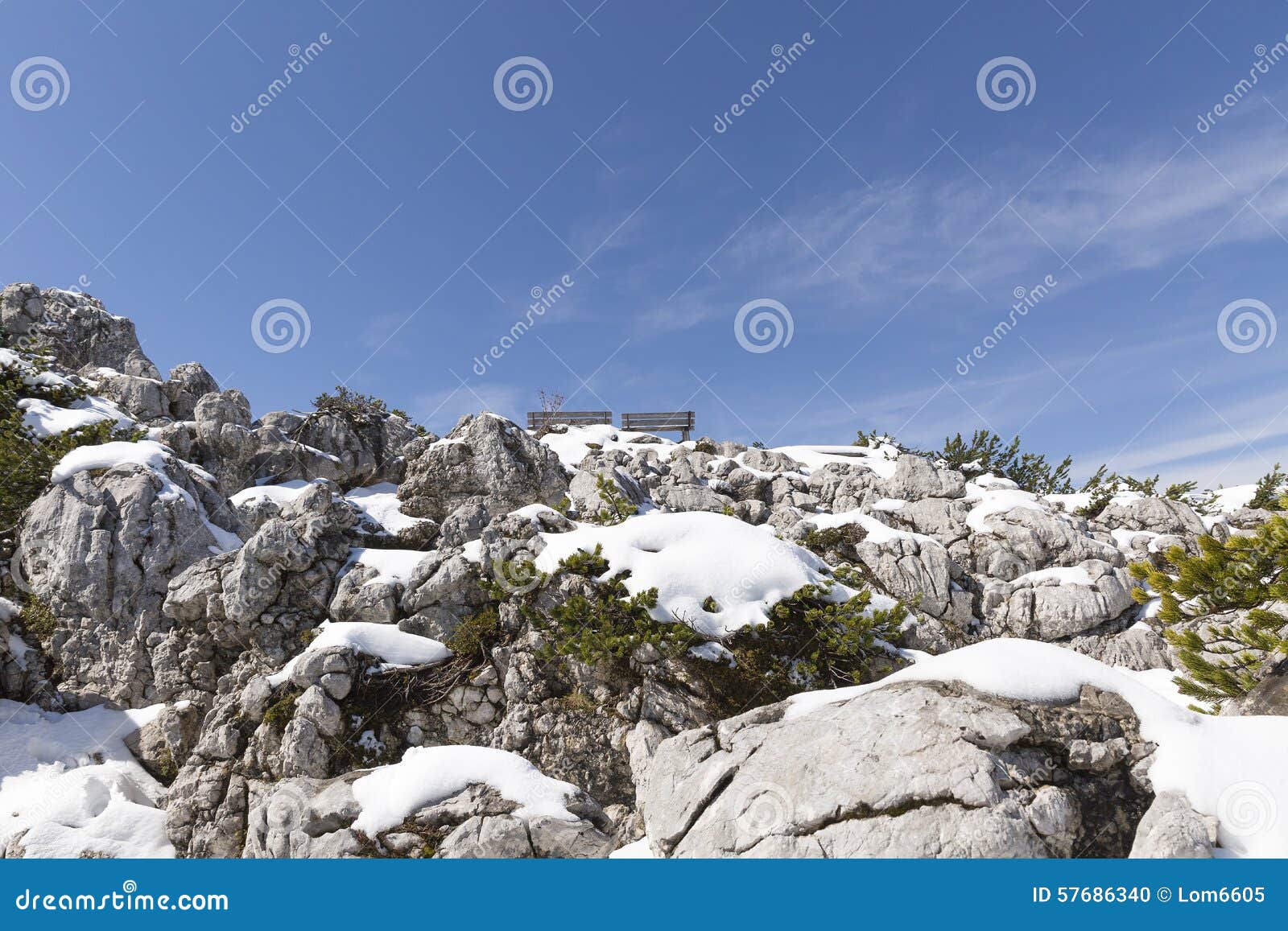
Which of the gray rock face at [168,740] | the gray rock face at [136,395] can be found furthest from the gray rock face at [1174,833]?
the gray rock face at [136,395]

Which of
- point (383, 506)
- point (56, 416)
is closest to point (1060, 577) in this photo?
point (383, 506)

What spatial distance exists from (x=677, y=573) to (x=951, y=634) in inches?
270

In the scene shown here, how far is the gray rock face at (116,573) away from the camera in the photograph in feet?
42.9

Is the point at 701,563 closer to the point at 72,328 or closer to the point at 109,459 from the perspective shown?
the point at 109,459

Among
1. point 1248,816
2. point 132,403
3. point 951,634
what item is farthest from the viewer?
point 132,403

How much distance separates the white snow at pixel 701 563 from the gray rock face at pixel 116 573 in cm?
910

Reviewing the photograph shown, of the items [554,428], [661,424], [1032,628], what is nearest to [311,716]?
[1032,628]

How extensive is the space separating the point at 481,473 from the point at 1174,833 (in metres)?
19.0

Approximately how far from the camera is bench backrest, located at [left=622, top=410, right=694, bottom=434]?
40594 mm

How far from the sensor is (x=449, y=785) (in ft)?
21.4

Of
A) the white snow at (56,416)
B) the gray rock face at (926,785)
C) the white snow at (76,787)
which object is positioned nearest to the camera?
the gray rock face at (926,785)

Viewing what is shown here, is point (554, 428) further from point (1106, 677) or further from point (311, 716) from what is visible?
point (1106, 677)

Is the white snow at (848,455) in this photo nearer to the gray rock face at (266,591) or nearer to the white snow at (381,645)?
the white snow at (381,645)

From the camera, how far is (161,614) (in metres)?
13.6
